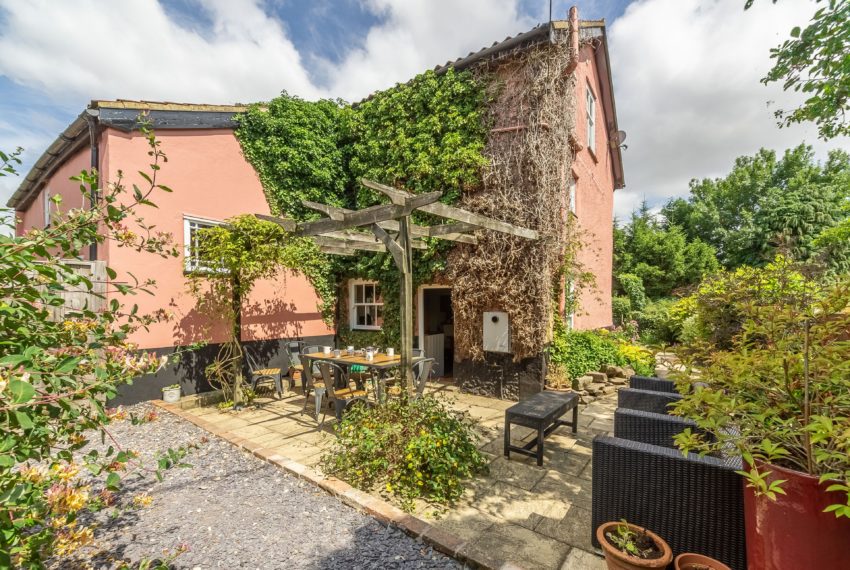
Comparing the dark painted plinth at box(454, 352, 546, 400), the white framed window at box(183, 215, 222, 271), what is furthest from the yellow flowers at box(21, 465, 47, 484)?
the dark painted plinth at box(454, 352, 546, 400)

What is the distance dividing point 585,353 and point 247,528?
6587 mm

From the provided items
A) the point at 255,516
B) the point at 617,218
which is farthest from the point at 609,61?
the point at 617,218

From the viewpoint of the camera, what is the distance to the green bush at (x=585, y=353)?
23.4 feet

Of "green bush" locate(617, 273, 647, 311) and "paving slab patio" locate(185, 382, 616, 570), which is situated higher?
"green bush" locate(617, 273, 647, 311)

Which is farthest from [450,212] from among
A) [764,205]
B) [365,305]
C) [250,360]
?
[764,205]

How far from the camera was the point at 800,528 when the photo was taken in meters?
1.67

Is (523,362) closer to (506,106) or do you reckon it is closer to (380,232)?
(380,232)

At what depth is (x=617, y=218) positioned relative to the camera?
24.1 meters

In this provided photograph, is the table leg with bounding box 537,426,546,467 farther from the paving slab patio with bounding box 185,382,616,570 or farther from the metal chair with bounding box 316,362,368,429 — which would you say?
the metal chair with bounding box 316,362,368,429

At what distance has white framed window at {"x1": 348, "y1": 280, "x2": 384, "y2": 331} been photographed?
9320 mm

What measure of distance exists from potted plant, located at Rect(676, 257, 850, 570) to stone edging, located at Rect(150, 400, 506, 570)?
145cm

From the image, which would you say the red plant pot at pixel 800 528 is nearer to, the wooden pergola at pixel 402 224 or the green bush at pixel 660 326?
the wooden pergola at pixel 402 224

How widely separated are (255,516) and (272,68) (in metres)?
12.0

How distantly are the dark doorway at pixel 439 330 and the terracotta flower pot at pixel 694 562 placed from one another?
6735 mm
